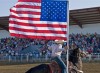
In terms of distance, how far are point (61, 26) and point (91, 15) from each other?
3432 centimetres

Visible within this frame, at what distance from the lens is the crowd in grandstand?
3541 cm

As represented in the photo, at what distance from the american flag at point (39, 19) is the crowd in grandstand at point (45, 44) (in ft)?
76.2

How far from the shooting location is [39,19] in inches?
388

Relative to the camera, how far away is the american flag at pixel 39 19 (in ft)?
31.9

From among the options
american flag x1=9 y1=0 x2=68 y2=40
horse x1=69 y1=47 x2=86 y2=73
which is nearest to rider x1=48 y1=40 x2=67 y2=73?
american flag x1=9 y1=0 x2=68 y2=40

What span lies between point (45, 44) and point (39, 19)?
30.5 metres

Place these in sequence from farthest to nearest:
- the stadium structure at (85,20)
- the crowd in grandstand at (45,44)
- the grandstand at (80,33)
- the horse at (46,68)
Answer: the stadium structure at (85,20), the grandstand at (80,33), the crowd in grandstand at (45,44), the horse at (46,68)

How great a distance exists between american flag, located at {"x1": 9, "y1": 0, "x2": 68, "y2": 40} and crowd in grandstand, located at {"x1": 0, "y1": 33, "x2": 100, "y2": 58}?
23.2 meters

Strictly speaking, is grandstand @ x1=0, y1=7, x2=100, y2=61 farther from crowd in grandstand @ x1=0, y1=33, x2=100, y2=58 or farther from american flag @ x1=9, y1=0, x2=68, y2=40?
american flag @ x1=9, y1=0, x2=68, y2=40

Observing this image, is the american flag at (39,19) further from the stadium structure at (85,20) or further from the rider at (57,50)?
the stadium structure at (85,20)

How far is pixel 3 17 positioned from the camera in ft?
A: 159

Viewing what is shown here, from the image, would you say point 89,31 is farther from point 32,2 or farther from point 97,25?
point 32,2

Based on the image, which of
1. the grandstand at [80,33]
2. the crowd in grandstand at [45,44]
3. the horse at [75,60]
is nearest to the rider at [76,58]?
the horse at [75,60]

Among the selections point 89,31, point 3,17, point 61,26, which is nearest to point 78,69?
point 61,26
